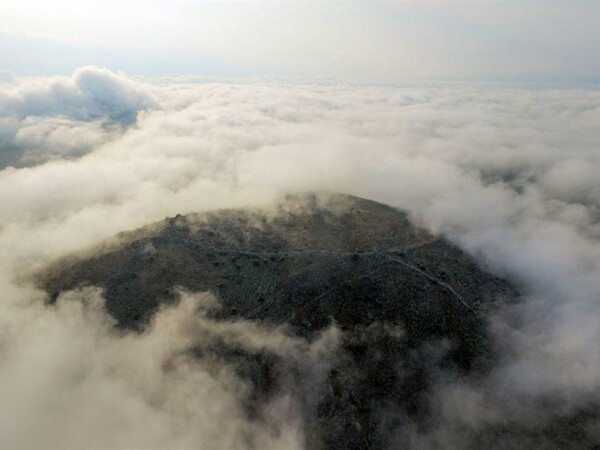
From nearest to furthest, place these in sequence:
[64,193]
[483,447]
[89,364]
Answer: [483,447]
[89,364]
[64,193]

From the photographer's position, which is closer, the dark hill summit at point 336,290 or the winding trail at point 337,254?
the dark hill summit at point 336,290

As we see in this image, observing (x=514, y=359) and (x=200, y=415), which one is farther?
(x=514, y=359)

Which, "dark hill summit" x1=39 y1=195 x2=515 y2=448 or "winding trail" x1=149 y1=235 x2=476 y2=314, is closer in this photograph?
"dark hill summit" x1=39 y1=195 x2=515 y2=448

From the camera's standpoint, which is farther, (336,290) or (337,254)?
(337,254)

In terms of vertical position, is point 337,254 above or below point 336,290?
above

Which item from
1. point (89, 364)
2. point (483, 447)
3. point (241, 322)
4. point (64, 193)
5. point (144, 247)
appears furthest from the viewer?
point (64, 193)

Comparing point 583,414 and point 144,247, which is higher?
point 144,247

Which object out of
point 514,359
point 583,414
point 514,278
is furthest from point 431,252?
point 583,414

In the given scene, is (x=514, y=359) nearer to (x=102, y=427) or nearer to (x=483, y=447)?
(x=483, y=447)
